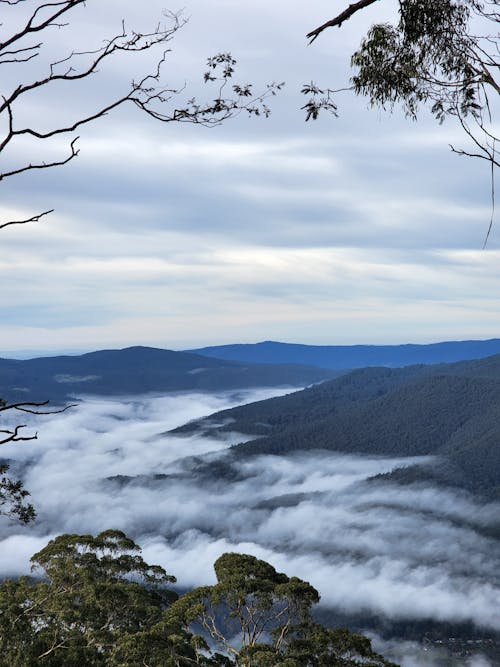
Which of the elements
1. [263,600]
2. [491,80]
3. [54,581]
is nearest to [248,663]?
[263,600]

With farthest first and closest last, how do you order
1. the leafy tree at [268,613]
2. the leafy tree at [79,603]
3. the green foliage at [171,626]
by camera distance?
the leafy tree at [268,613] → the leafy tree at [79,603] → the green foliage at [171,626]

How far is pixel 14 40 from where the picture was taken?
7641mm

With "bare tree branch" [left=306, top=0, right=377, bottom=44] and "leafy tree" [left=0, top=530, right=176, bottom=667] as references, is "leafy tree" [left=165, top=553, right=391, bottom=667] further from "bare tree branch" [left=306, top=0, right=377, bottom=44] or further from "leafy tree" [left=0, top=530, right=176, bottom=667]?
"bare tree branch" [left=306, top=0, right=377, bottom=44]

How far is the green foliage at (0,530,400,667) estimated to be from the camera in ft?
81.8

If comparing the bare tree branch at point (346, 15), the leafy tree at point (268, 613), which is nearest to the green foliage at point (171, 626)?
the leafy tree at point (268, 613)

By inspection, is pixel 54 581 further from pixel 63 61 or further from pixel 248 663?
pixel 63 61

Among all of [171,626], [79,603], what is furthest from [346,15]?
[79,603]

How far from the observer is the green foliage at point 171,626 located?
2492 centimetres

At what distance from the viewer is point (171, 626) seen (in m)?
27.0

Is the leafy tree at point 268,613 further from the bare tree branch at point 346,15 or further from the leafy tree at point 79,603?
the bare tree branch at point 346,15

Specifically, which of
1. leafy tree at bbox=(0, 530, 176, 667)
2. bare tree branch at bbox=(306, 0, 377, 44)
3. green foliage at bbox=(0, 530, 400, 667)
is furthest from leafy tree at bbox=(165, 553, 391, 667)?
bare tree branch at bbox=(306, 0, 377, 44)

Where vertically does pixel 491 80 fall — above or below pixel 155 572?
above

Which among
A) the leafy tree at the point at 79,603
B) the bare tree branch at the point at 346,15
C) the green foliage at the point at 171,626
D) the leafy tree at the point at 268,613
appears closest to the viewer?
the bare tree branch at the point at 346,15

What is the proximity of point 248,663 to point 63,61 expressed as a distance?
2136 centimetres
